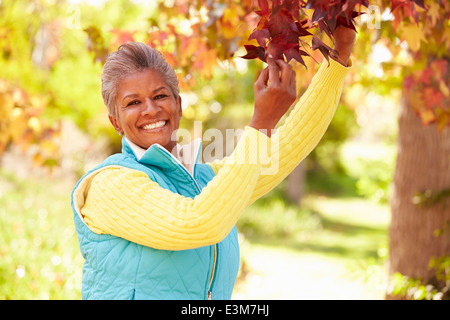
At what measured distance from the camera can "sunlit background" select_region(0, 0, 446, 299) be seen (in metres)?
4.19

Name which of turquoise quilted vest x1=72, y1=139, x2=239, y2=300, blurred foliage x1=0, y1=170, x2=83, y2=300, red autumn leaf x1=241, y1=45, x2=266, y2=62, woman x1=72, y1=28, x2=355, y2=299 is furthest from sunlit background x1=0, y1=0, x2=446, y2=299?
turquoise quilted vest x1=72, y1=139, x2=239, y2=300

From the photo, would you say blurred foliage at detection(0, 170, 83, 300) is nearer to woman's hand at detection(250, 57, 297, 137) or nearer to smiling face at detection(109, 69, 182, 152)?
smiling face at detection(109, 69, 182, 152)

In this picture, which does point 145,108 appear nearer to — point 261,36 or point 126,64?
point 126,64

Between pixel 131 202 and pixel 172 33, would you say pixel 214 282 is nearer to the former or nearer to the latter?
pixel 131 202

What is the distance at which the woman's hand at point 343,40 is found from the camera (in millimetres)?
1672

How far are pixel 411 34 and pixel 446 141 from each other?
2.79 m

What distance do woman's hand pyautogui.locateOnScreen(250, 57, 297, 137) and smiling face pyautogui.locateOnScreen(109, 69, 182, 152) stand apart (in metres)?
0.42

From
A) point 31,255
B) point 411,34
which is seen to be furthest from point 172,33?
point 31,255

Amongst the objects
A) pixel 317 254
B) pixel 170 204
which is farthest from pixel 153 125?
pixel 317 254

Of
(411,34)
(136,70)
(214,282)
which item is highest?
(411,34)

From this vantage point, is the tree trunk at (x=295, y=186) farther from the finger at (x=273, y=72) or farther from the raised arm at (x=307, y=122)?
the finger at (x=273, y=72)

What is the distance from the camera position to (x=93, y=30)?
3230 mm

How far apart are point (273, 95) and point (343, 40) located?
0.47 meters
